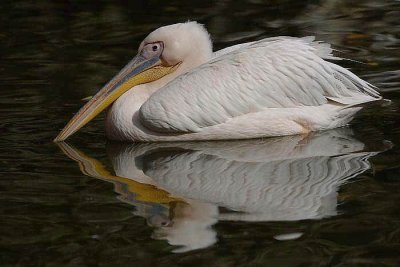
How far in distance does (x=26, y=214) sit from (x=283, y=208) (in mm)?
1282

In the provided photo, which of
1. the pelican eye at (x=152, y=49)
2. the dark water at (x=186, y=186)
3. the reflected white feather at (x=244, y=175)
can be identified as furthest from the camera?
the pelican eye at (x=152, y=49)

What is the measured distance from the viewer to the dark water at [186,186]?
14.6ft

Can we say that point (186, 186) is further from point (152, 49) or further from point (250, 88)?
point (152, 49)

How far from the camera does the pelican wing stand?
6.45 metres

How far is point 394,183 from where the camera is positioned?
5.28 metres

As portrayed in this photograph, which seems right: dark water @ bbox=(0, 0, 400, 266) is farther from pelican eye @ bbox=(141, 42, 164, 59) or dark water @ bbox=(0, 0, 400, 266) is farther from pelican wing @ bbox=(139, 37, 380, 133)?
pelican eye @ bbox=(141, 42, 164, 59)

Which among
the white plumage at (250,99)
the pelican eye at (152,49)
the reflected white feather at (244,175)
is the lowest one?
the reflected white feather at (244,175)

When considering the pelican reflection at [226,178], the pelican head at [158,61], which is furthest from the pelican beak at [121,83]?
the pelican reflection at [226,178]

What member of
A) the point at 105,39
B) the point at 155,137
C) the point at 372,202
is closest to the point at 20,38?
the point at 105,39

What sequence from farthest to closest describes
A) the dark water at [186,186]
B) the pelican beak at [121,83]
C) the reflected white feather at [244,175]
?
the pelican beak at [121,83], the reflected white feather at [244,175], the dark water at [186,186]

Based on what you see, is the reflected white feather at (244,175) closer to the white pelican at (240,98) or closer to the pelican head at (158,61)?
the white pelican at (240,98)

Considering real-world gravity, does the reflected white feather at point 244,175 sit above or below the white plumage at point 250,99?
below

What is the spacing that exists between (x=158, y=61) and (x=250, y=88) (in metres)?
0.72

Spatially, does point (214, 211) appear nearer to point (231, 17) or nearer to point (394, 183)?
point (394, 183)
